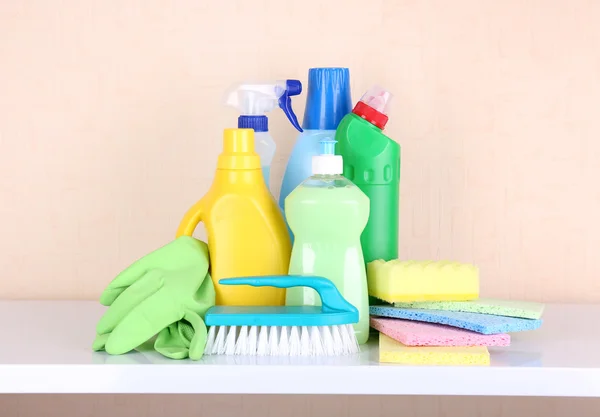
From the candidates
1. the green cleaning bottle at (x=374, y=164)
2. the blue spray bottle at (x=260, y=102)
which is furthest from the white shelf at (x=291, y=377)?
the blue spray bottle at (x=260, y=102)

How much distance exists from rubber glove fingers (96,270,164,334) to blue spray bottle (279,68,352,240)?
210 mm

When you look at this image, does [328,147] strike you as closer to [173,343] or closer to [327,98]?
[327,98]

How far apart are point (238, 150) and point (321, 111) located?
0.12m

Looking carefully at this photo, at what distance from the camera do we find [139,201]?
3.81 ft

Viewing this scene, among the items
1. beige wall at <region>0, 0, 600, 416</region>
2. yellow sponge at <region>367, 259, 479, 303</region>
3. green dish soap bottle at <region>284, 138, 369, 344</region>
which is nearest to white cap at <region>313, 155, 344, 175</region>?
green dish soap bottle at <region>284, 138, 369, 344</region>

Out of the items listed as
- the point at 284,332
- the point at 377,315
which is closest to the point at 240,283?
the point at 284,332

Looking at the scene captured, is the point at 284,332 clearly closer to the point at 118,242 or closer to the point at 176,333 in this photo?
the point at 176,333

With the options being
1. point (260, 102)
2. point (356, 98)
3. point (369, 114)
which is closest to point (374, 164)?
point (369, 114)

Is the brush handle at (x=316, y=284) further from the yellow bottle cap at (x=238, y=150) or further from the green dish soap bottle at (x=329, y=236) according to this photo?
the yellow bottle cap at (x=238, y=150)

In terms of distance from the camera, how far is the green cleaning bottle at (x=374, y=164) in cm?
90

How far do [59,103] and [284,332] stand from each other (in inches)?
21.5

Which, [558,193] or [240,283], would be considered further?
[558,193]

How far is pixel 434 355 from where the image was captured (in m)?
0.76

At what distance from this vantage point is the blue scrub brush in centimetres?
77
